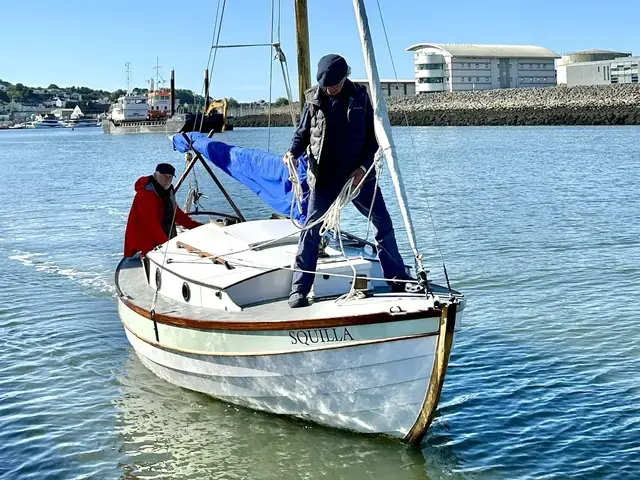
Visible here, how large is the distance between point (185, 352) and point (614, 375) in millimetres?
4669

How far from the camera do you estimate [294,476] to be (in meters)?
8.17

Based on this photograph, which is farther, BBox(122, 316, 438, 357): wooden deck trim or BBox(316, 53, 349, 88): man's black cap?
BBox(316, 53, 349, 88): man's black cap

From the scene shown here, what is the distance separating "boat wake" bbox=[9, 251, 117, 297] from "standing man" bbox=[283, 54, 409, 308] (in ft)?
26.1

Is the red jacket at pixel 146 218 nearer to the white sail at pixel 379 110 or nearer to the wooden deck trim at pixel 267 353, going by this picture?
the wooden deck trim at pixel 267 353

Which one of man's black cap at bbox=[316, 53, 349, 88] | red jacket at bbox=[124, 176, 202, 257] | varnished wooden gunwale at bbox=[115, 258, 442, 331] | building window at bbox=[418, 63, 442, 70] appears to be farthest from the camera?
building window at bbox=[418, 63, 442, 70]

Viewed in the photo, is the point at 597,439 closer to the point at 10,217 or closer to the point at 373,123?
the point at 373,123

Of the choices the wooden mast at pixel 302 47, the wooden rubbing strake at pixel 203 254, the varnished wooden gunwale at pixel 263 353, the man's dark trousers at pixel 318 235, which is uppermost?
the wooden mast at pixel 302 47

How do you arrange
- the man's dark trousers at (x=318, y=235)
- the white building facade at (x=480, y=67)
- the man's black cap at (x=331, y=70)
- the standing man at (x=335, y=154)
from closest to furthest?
the man's black cap at (x=331, y=70)
the standing man at (x=335, y=154)
the man's dark trousers at (x=318, y=235)
the white building facade at (x=480, y=67)

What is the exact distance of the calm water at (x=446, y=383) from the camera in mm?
8328

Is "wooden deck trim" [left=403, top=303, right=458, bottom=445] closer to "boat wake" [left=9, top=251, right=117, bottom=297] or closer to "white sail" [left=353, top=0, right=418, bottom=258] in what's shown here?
"white sail" [left=353, top=0, right=418, bottom=258]

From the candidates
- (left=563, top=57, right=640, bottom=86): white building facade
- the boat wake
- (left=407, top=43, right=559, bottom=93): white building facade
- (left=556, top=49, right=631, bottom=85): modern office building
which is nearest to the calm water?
the boat wake

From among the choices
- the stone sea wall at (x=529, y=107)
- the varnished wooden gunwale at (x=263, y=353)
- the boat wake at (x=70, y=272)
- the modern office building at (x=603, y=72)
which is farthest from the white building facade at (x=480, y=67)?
the varnished wooden gunwale at (x=263, y=353)

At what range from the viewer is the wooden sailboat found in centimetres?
757

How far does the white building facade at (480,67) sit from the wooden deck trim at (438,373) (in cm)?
12402
